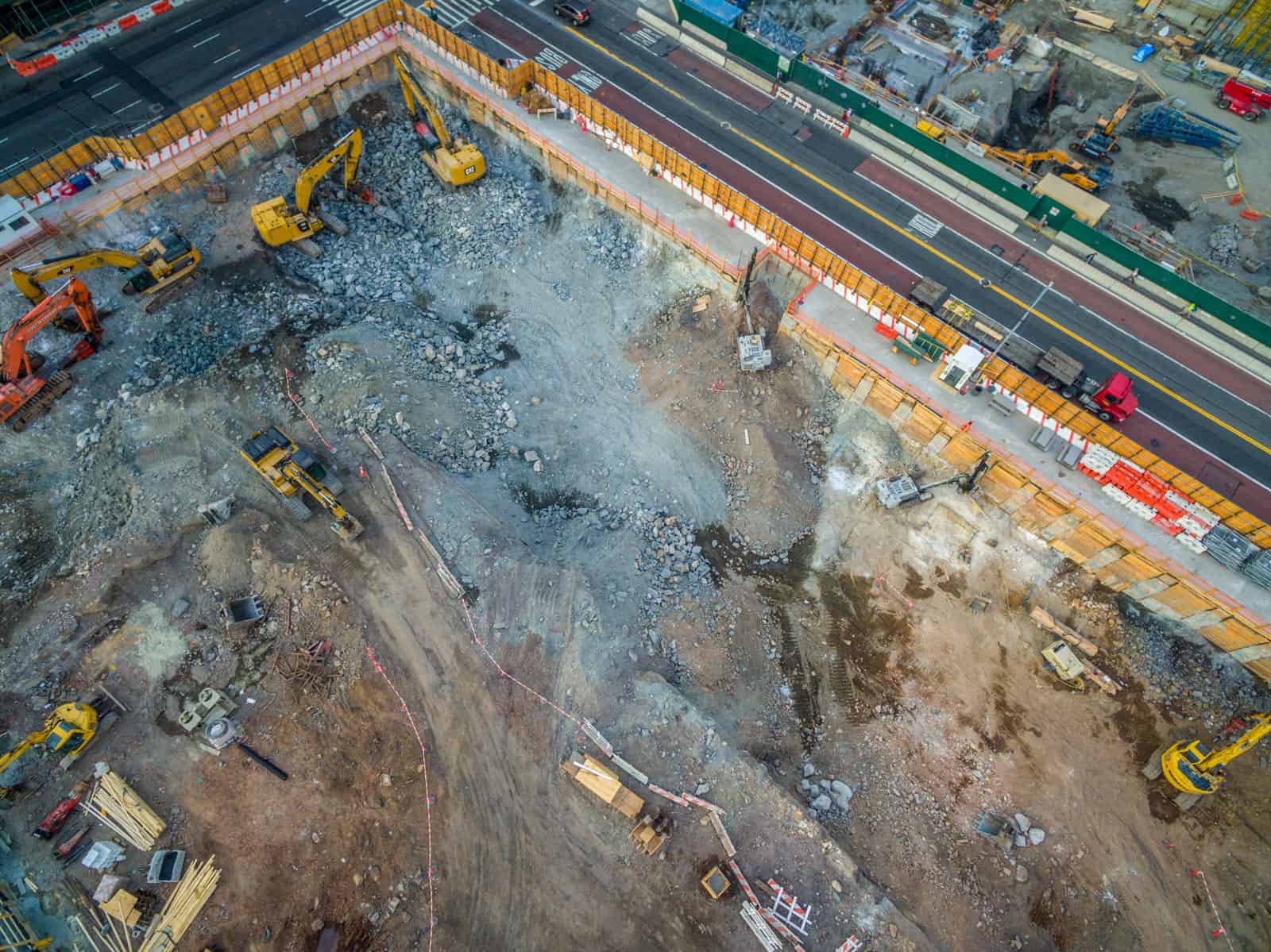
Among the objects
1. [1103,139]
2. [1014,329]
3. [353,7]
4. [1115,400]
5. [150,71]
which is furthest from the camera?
[353,7]

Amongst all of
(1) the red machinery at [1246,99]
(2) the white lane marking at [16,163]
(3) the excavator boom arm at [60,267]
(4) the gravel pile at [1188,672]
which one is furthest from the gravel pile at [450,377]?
(1) the red machinery at [1246,99]

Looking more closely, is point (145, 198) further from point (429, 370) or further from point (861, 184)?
point (861, 184)

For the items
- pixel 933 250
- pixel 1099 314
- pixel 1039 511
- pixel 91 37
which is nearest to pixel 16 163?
pixel 91 37

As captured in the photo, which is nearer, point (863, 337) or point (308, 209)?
point (863, 337)

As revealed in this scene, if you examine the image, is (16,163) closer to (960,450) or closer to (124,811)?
(124,811)

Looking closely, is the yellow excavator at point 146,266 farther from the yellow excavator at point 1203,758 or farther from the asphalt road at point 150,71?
the yellow excavator at point 1203,758

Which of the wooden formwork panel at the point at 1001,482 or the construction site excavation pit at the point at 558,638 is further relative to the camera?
the wooden formwork panel at the point at 1001,482
